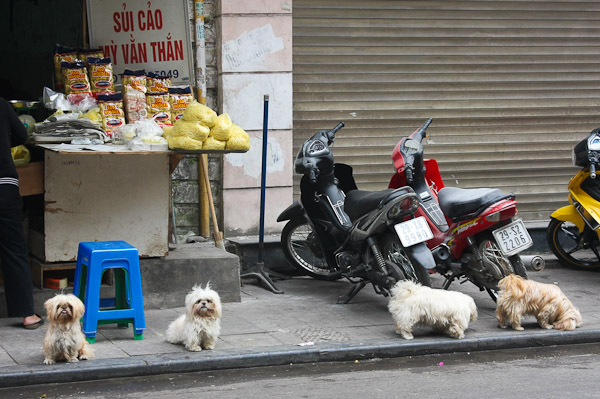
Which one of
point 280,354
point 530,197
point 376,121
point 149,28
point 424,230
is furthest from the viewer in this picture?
point 530,197

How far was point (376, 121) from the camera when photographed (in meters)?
10.5

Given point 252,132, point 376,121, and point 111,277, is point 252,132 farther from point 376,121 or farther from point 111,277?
point 111,277

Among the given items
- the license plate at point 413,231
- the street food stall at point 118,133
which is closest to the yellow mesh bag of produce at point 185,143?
the street food stall at point 118,133

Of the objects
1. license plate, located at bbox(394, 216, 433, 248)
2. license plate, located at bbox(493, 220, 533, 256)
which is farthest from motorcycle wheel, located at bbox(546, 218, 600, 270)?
license plate, located at bbox(394, 216, 433, 248)

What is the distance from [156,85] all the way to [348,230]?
226 centimetres

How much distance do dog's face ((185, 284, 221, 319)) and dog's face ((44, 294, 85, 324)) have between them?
2.63ft

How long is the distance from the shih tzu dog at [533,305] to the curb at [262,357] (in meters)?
0.13

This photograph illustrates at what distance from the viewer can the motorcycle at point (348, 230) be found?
757 centimetres

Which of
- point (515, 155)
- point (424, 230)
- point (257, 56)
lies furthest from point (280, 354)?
point (515, 155)

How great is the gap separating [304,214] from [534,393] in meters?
3.55

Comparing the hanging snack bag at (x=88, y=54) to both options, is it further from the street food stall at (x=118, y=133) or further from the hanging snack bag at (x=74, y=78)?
the hanging snack bag at (x=74, y=78)

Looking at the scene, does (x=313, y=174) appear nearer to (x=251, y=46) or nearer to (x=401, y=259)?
(x=401, y=259)

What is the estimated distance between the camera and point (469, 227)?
779 centimetres

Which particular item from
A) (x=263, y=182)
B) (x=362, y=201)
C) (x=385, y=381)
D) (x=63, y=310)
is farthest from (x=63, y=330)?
(x=263, y=182)
